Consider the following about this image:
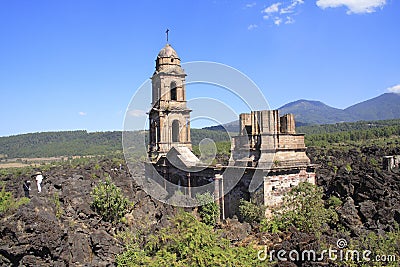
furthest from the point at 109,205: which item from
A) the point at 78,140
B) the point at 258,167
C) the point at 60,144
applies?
the point at 78,140

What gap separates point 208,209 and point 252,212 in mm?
3444

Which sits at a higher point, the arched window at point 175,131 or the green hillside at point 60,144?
the green hillside at point 60,144

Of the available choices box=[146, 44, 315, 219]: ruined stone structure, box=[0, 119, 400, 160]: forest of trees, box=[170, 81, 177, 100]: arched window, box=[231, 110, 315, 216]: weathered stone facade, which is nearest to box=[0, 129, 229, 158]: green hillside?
box=[0, 119, 400, 160]: forest of trees

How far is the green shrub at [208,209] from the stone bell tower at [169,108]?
39.4 feet

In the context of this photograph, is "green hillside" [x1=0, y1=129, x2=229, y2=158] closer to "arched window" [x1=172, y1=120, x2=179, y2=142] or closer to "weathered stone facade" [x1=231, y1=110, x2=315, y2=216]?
"arched window" [x1=172, y1=120, x2=179, y2=142]

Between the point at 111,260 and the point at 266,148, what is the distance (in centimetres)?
995

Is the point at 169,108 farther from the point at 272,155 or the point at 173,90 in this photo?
the point at 272,155

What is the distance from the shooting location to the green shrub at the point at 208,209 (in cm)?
2045

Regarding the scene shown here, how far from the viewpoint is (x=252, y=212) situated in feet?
60.0

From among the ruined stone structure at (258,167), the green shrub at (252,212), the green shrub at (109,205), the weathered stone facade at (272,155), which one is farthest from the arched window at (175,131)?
the green shrub at (252,212)

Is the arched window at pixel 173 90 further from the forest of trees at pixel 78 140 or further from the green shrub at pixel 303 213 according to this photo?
the forest of trees at pixel 78 140

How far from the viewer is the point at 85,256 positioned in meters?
13.6

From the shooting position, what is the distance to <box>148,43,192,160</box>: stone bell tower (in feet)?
109

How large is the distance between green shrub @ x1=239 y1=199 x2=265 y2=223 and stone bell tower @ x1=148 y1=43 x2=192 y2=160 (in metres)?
15.3
